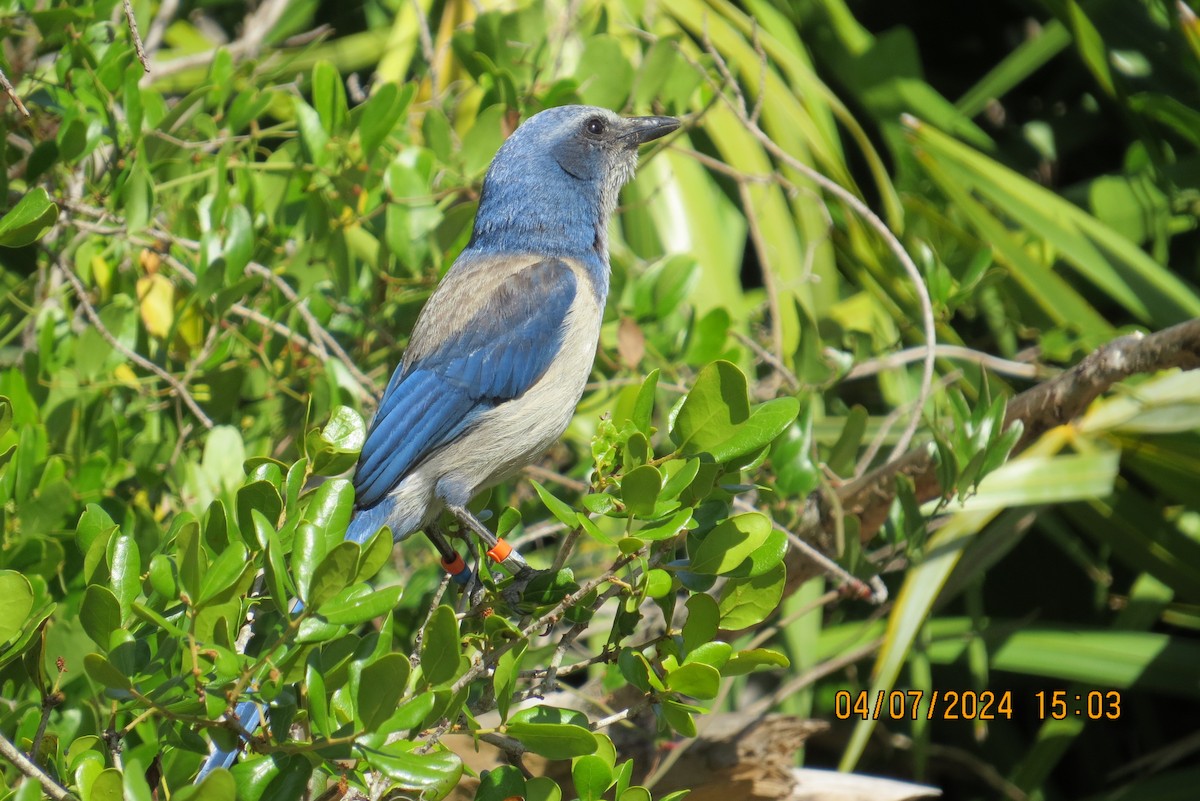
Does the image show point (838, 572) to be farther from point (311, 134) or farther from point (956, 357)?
point (311, 134)

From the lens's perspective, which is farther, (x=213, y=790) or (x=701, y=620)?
(x=701, y=620)

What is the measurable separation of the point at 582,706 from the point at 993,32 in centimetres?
Answer: 357

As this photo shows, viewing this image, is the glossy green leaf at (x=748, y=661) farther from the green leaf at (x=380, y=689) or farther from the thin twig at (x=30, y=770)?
the thin twig at (x=30, y=770)

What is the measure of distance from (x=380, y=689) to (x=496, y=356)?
148 cm

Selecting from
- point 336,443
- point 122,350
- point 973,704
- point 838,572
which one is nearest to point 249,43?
point 122,350

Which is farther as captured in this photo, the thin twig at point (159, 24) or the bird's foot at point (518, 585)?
the thin twig at point (159, 24)

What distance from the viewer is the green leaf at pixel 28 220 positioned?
183 cm

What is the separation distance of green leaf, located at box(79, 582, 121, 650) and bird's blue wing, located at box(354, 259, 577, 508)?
1046mm

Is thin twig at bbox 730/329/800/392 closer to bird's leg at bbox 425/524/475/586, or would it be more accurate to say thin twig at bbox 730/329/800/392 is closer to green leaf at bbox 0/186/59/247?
bird's leg at bbox 425/524/475/586

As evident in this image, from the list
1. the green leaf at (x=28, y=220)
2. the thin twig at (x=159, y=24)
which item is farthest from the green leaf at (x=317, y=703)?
the thin twig at (x=159, y=24)

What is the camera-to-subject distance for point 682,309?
10.9ft

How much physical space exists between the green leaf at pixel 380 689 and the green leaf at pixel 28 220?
3.06ft

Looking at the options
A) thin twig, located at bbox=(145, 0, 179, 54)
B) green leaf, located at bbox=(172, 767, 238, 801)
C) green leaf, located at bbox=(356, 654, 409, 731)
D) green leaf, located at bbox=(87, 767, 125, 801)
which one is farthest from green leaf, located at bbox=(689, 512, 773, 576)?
thin twig, located at bbox=(145, 0, 179, 54)

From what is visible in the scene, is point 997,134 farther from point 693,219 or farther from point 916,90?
point 693,219
